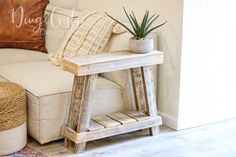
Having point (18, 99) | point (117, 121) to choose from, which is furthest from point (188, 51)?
point (18, 99)

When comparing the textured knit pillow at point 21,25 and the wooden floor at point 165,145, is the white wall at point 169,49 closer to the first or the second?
the wooden floor at point 165,145

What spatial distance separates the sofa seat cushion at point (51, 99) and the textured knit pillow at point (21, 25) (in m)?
0.69

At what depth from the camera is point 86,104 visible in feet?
9.25

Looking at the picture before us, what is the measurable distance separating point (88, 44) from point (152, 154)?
93 centimetres

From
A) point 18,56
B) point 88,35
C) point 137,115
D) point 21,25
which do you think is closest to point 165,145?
point 137,115

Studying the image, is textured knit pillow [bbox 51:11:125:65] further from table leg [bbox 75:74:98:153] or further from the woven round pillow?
the woven round pillow

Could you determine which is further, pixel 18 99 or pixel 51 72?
pixel 51 72

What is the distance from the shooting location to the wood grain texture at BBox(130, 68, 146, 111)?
3.10 metres

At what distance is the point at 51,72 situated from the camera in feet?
10.7

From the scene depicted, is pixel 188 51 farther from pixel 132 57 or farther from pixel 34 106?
pixel 34 106

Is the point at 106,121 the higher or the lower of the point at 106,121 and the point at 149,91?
the lower

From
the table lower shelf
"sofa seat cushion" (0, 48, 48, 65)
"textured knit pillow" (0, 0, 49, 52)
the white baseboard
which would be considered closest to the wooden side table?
the table lower shelf

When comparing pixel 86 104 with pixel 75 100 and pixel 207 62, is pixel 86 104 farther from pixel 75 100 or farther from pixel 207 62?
pixel 207 62

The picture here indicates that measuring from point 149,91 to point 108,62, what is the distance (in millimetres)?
408
